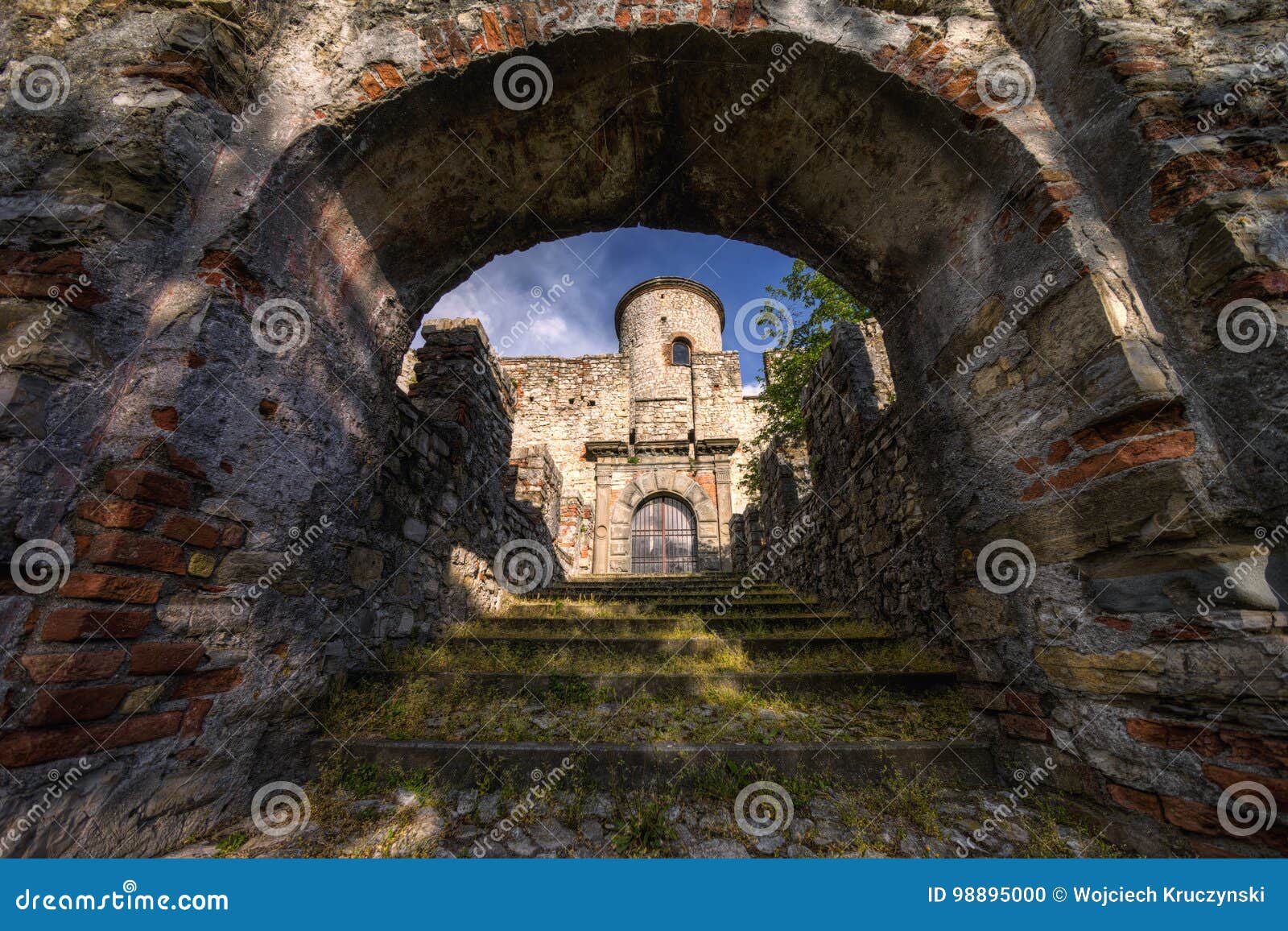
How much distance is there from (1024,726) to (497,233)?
12.6 feet

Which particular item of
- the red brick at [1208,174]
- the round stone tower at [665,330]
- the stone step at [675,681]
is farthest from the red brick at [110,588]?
the round stone tower at [665,330]

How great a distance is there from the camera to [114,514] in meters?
1.63

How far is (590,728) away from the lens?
2320 mm

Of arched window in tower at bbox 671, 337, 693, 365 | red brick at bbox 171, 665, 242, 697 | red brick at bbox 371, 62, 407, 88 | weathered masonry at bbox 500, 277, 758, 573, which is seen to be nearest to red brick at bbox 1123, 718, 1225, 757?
red brick at bbox 171, 665, 242, 697

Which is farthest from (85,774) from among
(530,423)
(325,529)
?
(530,423)

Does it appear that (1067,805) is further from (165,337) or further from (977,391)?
(165,337)

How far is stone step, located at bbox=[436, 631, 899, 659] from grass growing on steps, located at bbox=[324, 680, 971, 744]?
0.57m

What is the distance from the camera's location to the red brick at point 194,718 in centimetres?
173

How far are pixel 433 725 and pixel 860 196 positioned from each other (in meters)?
3.78

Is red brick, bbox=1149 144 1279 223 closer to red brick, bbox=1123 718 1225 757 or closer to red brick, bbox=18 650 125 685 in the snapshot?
red brick, bbox=1123 718 1225 757

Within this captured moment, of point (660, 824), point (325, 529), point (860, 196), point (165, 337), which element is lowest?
point (660, 824)

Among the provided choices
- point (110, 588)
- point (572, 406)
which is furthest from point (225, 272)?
point (572, 406)

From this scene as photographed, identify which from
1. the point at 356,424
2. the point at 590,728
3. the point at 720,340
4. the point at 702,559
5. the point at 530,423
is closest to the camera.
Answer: the point at 590,728

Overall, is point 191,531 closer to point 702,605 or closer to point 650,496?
point 702,605
